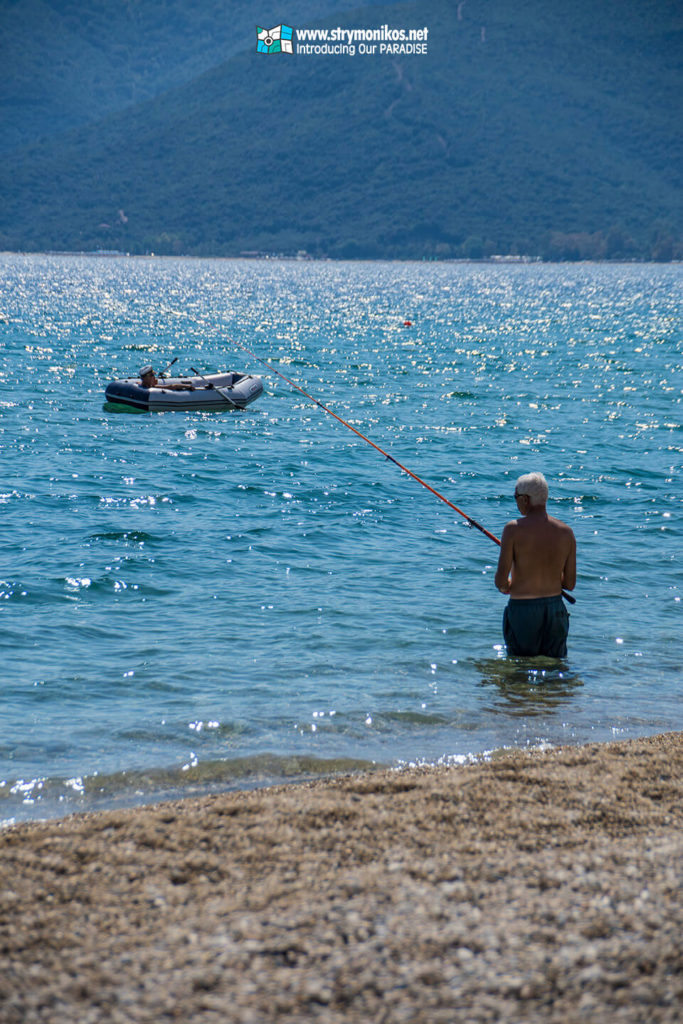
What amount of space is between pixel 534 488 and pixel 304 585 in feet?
14.1

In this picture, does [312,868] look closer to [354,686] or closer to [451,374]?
[354,686]

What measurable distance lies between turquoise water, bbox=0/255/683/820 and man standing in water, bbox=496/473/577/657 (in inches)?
13.9

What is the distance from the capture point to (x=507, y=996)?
360cm

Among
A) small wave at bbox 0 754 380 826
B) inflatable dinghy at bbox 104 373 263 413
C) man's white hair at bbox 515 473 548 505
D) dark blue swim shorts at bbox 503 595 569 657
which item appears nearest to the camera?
small wave at bbox 0 754 380 826

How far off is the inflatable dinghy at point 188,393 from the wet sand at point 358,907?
19858 millimetres

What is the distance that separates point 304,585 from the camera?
11297 mm

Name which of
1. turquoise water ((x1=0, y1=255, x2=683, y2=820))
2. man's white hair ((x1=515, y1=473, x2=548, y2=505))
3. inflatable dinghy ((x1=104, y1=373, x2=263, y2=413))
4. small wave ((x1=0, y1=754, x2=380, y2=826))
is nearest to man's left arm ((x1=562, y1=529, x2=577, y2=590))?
man's white hair ((x1=515, y1=473, x2=548, y2=505))

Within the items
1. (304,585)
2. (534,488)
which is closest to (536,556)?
(534,488)

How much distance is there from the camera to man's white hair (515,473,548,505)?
7613 millimetres

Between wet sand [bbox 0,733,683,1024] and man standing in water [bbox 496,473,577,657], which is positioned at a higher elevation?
man standing in water [bbox 496,473,577,657]

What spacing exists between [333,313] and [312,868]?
229ft

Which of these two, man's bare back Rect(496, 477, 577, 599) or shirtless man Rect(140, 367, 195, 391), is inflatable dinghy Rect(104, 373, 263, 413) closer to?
shirtless man Rect(140, 367, 195, 391)

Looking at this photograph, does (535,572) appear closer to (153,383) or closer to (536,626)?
(536,626)

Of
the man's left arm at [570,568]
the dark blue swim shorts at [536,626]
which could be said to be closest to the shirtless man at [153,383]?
the dark blue swim shorts at [536,626]
